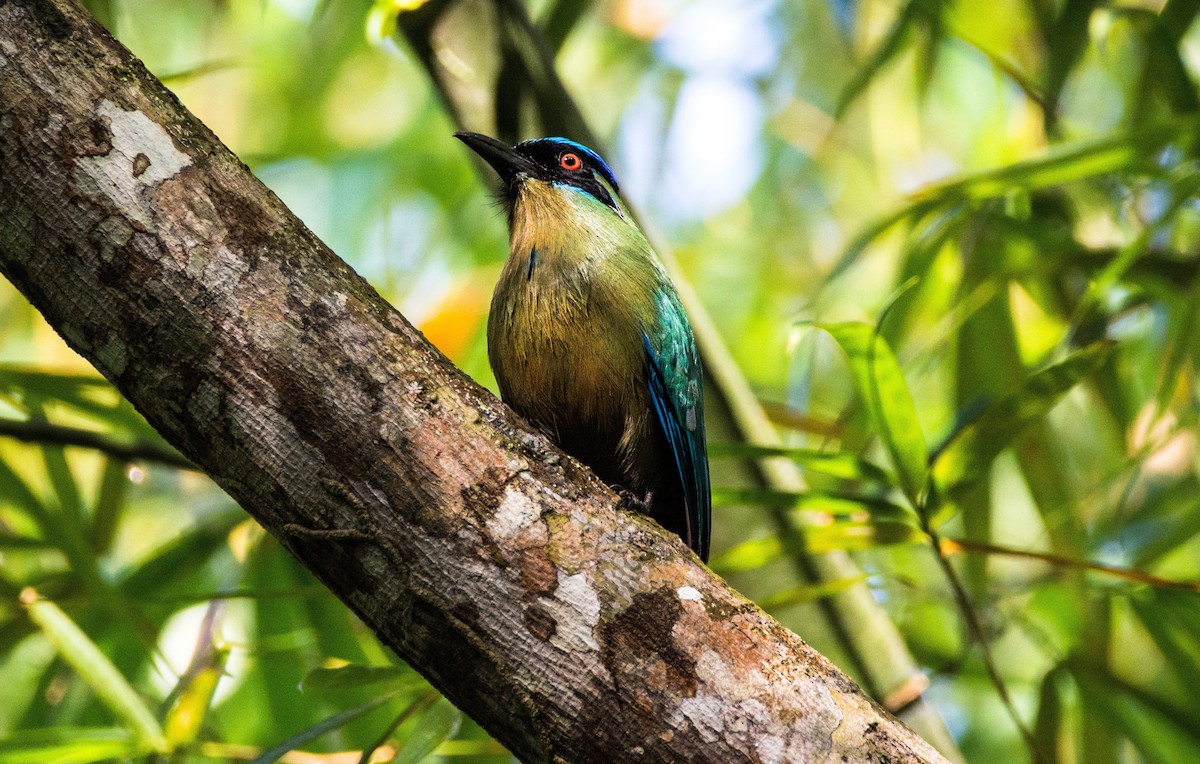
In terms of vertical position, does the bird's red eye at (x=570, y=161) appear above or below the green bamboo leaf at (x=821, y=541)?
above

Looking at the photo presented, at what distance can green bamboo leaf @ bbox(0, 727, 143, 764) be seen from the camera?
3252 mm

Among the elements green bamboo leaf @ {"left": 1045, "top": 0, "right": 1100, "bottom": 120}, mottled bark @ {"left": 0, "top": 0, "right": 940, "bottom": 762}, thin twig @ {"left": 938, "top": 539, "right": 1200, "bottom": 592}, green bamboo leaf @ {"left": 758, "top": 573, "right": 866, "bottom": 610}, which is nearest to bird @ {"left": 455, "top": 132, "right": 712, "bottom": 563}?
green bamboo leaf @ {"left": 758, "top": 573, "right": 866, "bottom": 610}

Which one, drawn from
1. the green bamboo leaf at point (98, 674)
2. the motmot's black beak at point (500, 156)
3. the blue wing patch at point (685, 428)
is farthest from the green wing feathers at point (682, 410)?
the green bamboo leaf at point (98, 674)

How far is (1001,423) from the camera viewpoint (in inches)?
128

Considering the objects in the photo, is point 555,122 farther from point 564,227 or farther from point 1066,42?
point 1066,42

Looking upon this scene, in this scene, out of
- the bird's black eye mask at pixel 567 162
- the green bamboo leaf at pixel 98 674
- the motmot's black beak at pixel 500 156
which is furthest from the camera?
the bird's black eye mask at pixel 567 162

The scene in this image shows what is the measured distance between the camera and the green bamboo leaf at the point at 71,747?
325 cm

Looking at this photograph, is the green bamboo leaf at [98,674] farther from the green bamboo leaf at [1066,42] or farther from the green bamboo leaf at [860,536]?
the green bamboo leaf at [1066,42]

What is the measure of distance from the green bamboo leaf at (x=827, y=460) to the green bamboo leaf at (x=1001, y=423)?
183 millimetres

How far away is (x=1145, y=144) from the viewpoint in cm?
360

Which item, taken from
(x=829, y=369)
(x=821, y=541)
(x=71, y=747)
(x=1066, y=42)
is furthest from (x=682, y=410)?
(x=829, y=369)

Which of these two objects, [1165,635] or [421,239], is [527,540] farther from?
[421,239]

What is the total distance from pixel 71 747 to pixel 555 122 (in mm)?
2476

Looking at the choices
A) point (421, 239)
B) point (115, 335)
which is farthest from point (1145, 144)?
point (421, 239)
